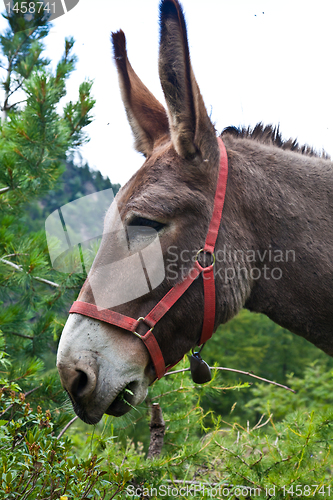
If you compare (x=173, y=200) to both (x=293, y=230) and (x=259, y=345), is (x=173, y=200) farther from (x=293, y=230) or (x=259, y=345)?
(x=259, y=345)

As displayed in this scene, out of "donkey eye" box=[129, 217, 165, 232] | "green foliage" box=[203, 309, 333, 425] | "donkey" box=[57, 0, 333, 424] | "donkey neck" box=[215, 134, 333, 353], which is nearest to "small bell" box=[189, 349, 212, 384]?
"donkey" box=[57, 0, 333, 424]

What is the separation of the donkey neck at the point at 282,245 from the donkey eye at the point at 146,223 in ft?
1.13

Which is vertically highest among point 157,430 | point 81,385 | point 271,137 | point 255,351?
point 271,137

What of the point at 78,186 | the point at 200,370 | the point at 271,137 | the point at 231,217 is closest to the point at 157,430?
the point at 200,370

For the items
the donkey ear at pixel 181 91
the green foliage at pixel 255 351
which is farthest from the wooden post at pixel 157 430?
the green foliage at pixel 255 351

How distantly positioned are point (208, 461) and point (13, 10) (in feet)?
16.2

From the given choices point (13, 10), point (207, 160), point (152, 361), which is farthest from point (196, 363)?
point (13, 10)

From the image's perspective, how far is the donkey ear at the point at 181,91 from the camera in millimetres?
1642

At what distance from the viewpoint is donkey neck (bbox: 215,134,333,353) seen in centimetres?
184

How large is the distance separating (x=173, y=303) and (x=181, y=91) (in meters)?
1.08

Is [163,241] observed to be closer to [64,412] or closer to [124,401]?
[124,401]

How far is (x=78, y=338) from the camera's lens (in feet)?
5.25

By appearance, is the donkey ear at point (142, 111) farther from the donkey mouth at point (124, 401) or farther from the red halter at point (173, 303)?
the donkey mouth at point (124, 401)

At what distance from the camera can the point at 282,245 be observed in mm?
1864
